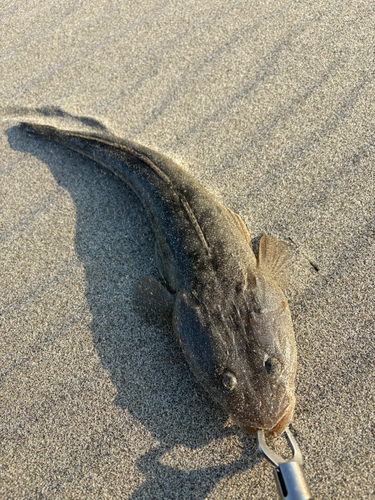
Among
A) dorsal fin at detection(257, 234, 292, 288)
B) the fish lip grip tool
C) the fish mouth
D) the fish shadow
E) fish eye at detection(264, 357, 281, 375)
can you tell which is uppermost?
dorsal fin at detection(257, 234, 292, 288)

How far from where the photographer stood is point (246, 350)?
91.4 inches

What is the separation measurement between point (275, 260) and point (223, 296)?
0.59 metres

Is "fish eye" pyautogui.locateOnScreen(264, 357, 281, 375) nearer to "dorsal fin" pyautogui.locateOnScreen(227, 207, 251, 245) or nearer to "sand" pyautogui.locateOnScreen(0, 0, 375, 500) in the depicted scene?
"sand" pyautogui.locateOnScreen(0, 0, 375, 500)

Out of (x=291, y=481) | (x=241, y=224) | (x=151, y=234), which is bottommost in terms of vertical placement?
(x=151, y=234)

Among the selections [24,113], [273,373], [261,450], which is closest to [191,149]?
[24,113]

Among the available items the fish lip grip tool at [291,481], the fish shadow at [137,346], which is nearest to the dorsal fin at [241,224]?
the fish shadow at [137,346]

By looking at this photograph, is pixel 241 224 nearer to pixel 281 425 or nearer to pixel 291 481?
pixel 281 425

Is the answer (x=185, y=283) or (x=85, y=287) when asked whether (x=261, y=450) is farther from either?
(x=85, y=287)

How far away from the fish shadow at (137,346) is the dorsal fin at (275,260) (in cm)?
82

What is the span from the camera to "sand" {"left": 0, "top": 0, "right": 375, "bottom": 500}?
2.49 metres

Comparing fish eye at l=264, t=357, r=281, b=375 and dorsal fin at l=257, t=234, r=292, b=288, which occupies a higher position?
dorsal fin at l=257, t=234, r=292, b=288

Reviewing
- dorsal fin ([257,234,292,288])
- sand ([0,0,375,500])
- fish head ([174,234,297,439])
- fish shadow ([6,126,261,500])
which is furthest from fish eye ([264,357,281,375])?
dorsal fin ([257,234,292,288])

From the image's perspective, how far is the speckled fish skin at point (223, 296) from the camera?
7.45 ft

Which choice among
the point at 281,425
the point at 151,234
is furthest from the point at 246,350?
the point at 151,234
